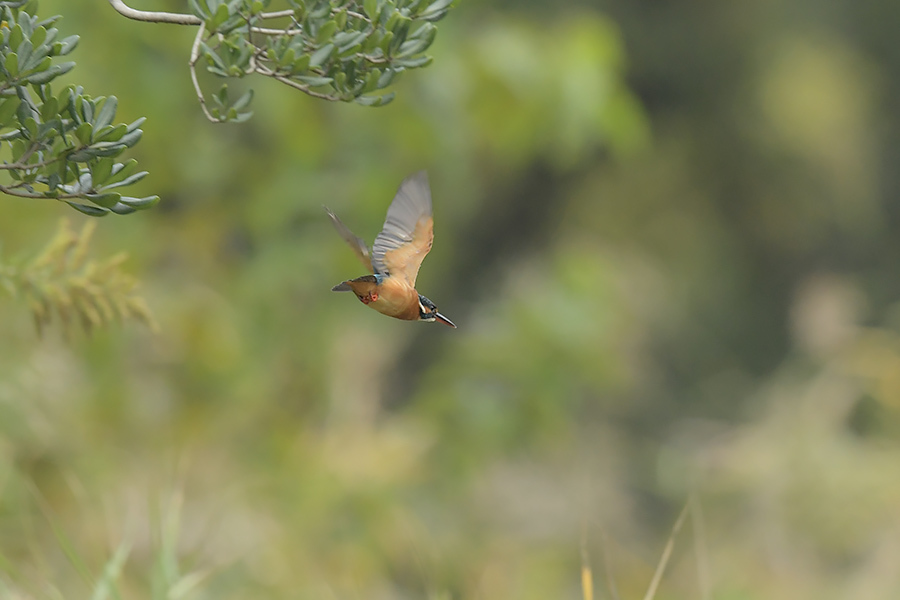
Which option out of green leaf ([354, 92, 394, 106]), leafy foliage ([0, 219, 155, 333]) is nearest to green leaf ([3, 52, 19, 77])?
green leaf ([354, 92, 394, 106])

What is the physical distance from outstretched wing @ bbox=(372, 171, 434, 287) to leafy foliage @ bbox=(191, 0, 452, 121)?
6 cm

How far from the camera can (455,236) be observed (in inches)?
152

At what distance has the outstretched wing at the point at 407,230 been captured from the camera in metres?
0.67

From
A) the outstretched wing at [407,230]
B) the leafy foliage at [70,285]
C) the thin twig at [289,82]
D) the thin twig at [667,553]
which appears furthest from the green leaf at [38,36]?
the thin twig at [667,553]

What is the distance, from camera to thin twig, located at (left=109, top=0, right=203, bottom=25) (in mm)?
537

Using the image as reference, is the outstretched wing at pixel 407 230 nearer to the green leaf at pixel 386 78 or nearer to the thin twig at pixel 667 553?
the green leaf at pixel 386 78

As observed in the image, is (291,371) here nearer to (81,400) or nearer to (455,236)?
(81,400)

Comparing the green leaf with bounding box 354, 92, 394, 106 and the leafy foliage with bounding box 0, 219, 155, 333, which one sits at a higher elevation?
the green leaf with bounding box 354, 92, 394, 106

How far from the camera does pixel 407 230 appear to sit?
0.70 meters

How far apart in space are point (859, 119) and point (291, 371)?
119 inches

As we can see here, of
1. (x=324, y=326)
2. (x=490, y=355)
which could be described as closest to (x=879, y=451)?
(x=490, y=355)

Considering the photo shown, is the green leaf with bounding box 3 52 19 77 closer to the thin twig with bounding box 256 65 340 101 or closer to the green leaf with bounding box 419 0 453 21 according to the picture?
the thin twig with bounding box 256 65 340 101

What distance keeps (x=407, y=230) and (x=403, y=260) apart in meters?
0.03

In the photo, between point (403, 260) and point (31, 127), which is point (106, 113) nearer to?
point (31, 127)
